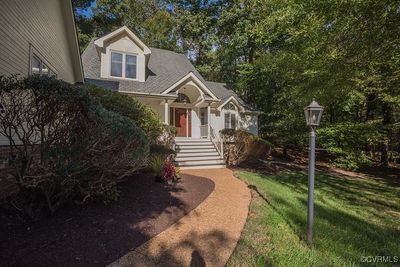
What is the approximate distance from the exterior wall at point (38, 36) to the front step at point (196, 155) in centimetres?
631

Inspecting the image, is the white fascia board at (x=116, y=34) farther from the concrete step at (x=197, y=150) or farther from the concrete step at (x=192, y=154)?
the concrete step at (x=192, y=154)

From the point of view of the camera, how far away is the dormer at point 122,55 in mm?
14945

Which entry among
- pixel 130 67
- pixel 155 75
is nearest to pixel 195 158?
pixel 155 75

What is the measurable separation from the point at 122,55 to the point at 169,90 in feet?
11.8

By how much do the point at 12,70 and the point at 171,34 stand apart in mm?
23532

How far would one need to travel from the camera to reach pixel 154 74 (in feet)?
56.1

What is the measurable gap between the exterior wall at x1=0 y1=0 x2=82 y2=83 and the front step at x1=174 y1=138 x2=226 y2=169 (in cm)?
631

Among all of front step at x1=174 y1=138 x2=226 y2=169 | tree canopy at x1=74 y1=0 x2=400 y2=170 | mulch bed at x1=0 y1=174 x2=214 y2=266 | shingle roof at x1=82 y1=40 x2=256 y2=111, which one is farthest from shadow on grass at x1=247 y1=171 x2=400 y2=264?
shingle roof at x1=82 y1=40 x2=256 y2=111

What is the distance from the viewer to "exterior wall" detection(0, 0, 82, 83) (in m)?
5.93

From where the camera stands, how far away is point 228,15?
21797 mm

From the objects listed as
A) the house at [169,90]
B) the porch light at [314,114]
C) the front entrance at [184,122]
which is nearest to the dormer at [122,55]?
the house at [169,90]

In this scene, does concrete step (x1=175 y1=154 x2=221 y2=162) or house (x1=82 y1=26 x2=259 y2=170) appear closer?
concrete step (x1=175 y1=154 x2=221 y2=162)

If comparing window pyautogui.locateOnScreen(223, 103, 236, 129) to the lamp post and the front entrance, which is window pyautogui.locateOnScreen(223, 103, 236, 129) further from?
the lamp post

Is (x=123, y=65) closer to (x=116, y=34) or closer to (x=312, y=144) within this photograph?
(x=116, y=34)
